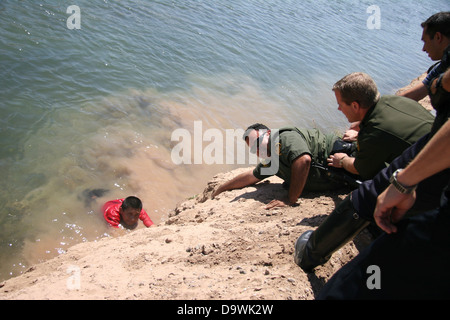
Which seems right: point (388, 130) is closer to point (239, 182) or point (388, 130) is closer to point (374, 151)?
point (374, 151)

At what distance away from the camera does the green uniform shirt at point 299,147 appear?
3.59m

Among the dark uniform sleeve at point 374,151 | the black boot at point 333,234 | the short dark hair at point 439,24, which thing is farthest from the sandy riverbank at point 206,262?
the short dark hair at point 439,24

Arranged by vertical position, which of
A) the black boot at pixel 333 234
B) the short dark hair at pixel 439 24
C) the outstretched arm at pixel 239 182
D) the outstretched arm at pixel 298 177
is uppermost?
the short dark hair at pixel 439 24

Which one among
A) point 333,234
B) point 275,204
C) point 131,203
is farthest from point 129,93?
point 333,234

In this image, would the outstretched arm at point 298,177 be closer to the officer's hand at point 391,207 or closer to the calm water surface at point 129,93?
the officer's hand at point 391,207

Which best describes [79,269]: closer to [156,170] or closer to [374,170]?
[374,170]

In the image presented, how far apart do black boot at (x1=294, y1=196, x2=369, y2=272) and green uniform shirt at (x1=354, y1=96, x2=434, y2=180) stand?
2.59ft

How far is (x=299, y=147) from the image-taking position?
356cm

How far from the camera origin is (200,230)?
3400 millimetres

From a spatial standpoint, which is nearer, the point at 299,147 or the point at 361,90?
the point at 361,90

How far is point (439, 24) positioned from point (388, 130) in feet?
5.03

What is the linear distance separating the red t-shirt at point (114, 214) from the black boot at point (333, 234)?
302cm
